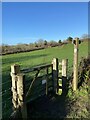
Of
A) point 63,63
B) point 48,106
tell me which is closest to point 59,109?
point 48,106

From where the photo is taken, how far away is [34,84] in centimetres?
680

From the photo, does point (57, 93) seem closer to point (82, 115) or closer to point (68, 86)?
point (68, 86)

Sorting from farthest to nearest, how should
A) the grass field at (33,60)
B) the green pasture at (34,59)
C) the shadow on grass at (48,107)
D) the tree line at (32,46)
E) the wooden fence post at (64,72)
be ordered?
the tree line at (32,46), the green pasture at (34,59), the grass field at (33,60), the wooden fence post at (64,72), the shadow on grass at (48,107)

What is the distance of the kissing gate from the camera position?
5777 mm

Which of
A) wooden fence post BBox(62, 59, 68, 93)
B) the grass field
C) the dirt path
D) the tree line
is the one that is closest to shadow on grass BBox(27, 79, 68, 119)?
the dirt path

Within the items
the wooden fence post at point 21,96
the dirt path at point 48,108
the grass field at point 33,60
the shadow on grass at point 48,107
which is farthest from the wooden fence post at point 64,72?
the wooden fence post at point 21,96

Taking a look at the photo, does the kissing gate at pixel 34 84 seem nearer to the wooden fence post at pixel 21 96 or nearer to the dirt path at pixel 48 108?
the wooden fence post at pixel 21 96

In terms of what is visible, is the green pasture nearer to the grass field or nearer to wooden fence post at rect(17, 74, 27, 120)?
the grass field

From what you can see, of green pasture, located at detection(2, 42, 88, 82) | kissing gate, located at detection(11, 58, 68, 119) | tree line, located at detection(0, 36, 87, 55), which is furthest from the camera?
tree line, located at detection(0, 36, 87, 55)

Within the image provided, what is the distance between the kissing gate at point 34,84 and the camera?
19.0ft

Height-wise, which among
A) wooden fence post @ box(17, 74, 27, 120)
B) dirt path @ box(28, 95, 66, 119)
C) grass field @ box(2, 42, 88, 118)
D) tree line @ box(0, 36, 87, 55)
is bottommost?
dirt path @ box(28, 95, 66, 119)

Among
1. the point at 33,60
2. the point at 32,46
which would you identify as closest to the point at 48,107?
the point at 33,60

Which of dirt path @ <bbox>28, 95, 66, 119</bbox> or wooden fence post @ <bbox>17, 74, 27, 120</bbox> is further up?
wooden fence post @ <bbox>17, 74, 27, 120</bbox>

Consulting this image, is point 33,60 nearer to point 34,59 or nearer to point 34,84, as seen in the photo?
point 34,59
